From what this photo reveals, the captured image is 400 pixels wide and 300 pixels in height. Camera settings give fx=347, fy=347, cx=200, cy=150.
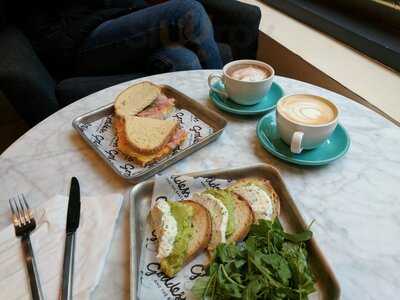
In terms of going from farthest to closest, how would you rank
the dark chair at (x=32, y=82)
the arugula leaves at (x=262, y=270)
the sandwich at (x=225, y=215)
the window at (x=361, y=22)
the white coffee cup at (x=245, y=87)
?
the window at (x=361, y=22), the dark chair at (x=32, y=82), the white coffee cup at (x=245, y=87), the sandwich at (x=225, y=215), the arugula leaves at (x=262, y=270)

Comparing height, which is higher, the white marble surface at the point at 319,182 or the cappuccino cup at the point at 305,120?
the cappuccino cup at the point at 305,120

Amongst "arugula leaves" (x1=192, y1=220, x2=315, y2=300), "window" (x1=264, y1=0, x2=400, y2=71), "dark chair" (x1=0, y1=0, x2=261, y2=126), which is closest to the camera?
"arugula leaves" (x1=192, y1=220, x2=315, y2=300)

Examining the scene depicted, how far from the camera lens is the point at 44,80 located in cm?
119

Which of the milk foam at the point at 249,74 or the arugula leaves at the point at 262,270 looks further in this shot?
the milk foam at the point at 249,74

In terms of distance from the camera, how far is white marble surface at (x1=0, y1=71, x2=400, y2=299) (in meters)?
0.56

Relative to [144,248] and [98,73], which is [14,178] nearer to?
[144,248]

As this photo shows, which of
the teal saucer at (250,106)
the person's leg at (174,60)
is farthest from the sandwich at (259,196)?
the person's leg at (174,60)

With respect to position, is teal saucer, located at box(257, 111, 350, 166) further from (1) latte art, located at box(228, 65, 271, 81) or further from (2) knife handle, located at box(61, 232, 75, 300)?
(2) knife handle, located at box(61, 232, 75, 300)

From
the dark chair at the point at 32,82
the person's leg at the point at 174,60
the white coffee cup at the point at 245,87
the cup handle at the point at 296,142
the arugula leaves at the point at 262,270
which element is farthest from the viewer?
the person's leg at the point at 174,60

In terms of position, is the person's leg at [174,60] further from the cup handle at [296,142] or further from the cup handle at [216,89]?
the cup handle at [296,142]

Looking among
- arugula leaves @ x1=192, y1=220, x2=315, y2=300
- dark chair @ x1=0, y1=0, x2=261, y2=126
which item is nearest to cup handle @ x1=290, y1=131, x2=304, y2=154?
arugula leaves @ x1=192, y1=220, x2=315, y2=300

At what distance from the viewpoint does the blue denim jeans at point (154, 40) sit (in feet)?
4.24

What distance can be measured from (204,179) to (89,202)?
0.73ft

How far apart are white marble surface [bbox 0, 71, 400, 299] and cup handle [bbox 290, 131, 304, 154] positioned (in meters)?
0.04
